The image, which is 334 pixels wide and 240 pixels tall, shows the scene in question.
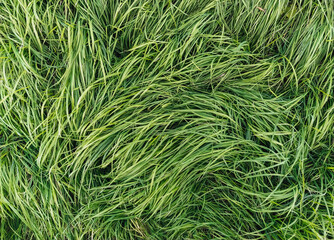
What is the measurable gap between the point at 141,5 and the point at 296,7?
69 cm

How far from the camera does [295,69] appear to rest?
1.10m

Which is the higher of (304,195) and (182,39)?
(182,39)

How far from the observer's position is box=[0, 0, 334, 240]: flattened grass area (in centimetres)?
101

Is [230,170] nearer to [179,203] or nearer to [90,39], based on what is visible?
[179,203]

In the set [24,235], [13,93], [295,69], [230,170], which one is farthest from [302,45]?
[24,235]

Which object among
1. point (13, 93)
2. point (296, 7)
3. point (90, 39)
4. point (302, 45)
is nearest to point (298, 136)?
point (302, 45)

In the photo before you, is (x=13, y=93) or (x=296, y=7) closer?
(x=13, y=93)

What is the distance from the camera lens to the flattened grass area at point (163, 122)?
1009 mm

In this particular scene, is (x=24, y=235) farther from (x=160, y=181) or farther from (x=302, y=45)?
(x=302, y=45)

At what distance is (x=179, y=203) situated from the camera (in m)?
1.06

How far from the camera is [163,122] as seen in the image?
102 centimetres

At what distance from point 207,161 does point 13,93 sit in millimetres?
846

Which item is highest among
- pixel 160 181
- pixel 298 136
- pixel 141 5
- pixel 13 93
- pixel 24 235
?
pixel 141 5

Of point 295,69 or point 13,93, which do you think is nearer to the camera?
point 13,93
